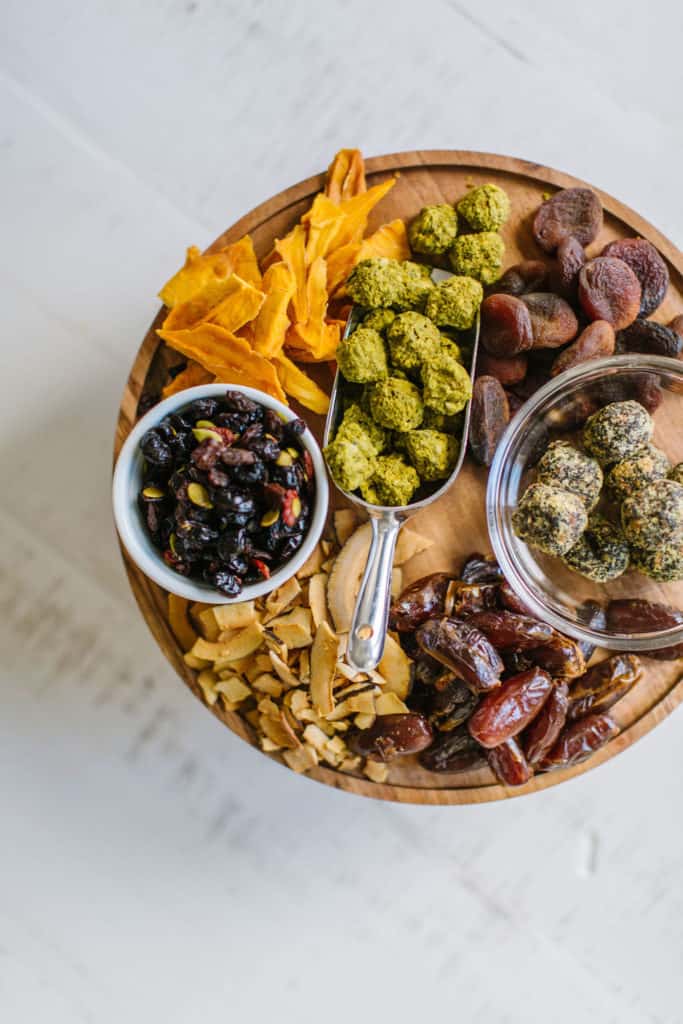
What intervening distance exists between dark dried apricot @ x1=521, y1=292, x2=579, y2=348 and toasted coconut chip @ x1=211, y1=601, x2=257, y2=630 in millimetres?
589

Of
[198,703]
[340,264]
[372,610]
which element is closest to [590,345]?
[340,264]

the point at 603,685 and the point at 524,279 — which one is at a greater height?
the point at 524,279

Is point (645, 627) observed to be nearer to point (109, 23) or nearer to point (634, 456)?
point (634, 456)

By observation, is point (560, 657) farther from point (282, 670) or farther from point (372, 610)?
point (282, 670)

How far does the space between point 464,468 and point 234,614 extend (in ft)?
1.38

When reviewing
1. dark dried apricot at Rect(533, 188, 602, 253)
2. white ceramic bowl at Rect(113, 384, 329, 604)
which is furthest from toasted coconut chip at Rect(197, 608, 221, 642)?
dark dried apricot at Rect(533, 188, 602, 253)

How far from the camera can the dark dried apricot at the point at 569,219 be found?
132 cm

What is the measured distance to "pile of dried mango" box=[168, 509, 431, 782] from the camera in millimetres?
1291

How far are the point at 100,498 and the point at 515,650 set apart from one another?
83 cm

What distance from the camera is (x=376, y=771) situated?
1335mm

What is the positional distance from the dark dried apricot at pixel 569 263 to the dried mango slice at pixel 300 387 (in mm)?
406

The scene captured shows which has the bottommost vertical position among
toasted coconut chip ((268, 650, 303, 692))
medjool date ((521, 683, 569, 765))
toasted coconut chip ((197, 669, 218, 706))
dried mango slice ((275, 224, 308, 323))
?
toasted coconut chip ((197, 669, 218, 706))

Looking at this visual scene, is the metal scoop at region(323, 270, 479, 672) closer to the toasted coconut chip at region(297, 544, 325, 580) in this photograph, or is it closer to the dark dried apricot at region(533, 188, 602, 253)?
the toasted coconut chip at region(297, 544, 325, 580)

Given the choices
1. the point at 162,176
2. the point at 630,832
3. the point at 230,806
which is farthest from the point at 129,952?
the point at 162,176
